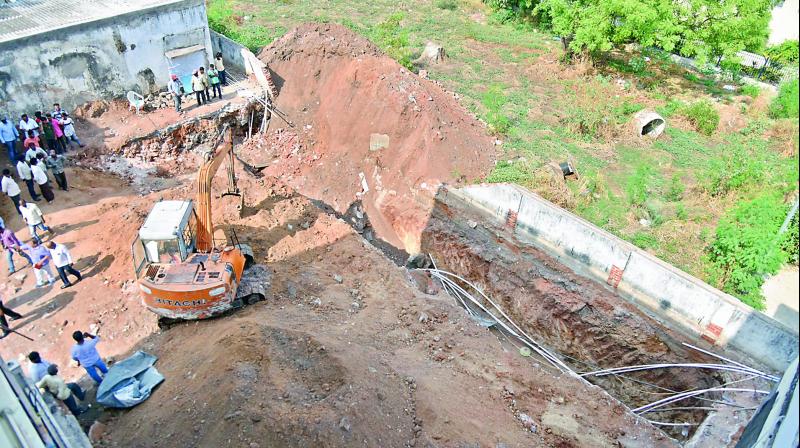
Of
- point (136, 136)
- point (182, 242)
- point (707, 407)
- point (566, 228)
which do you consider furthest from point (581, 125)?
point (136, 136)

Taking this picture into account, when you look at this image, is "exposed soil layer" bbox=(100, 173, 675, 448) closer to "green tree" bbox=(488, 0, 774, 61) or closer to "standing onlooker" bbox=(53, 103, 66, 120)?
"standing onlooker" bbox=(53, 103, 66, 120)

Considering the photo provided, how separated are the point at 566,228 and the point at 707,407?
4684 millimetres

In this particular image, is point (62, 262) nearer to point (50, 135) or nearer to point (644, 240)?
point (50, 135)

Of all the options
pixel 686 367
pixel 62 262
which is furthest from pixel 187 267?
pixel 686 367

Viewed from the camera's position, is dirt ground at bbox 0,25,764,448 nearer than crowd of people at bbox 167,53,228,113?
Yes

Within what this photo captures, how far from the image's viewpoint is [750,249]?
36.9 ft

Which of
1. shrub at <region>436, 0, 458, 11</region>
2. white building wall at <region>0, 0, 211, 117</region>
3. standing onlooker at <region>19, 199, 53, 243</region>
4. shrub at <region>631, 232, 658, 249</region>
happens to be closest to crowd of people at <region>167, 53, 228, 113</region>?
white building wall at <region>0, 0, 211, 117</region>

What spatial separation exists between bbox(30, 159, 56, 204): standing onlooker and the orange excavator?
4.94 m

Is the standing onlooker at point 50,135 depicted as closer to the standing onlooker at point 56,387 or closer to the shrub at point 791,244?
the standing onlooker at point 56,387

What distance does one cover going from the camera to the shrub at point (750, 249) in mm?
10961

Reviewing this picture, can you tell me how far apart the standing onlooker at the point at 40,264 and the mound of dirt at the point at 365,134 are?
7222 mm

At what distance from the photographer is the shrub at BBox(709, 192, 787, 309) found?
36.0 ft

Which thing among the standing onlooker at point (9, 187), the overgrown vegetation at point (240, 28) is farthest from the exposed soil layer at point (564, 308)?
the overgrown vegetation at point (240, 28)

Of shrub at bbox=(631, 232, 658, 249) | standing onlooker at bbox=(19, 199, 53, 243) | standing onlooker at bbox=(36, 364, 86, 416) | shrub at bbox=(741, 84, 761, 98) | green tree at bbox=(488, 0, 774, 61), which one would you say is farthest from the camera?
shrub at bbox=(741, 84, 761, 98)
